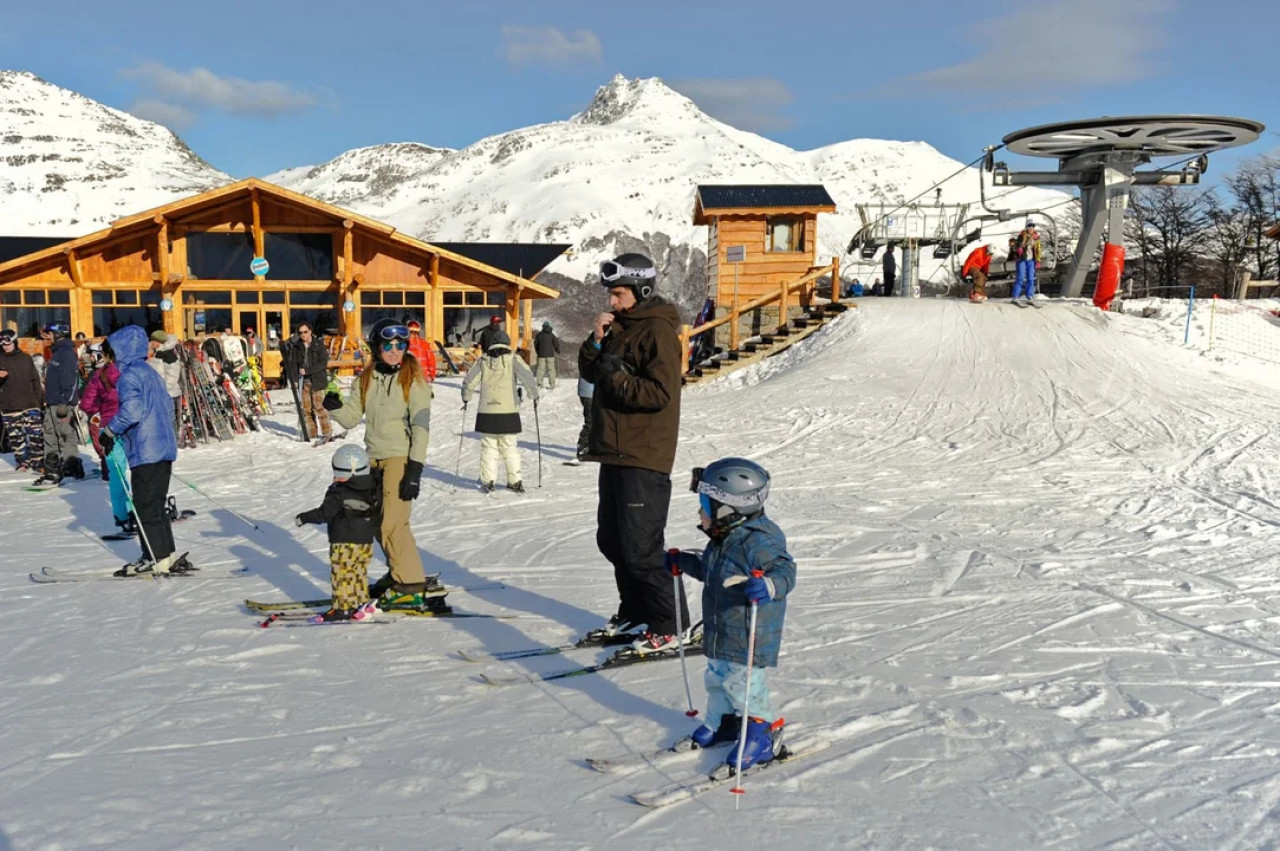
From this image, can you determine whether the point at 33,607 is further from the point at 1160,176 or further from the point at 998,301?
the point at 1160,176

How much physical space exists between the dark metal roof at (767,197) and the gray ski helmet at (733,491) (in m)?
19.5

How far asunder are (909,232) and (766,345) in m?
12.6

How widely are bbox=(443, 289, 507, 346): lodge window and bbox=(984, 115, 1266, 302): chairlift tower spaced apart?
13.4 m

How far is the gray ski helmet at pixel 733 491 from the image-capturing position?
344 centimetres

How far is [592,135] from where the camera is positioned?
80.8 meters

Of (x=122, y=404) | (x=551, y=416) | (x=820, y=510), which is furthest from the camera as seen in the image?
(x=551, y=416)

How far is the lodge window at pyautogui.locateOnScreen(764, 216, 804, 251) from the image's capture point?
74.1ft

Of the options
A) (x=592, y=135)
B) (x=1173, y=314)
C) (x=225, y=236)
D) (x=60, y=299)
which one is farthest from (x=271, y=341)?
(x=592, y=135)

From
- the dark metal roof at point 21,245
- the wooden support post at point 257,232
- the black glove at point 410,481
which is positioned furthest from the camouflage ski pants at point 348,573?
the dark metal roof at point 21,245

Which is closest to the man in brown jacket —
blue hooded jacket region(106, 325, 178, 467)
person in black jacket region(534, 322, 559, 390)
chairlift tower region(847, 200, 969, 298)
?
blue hooded jacket region(106, 325, 178, 467)

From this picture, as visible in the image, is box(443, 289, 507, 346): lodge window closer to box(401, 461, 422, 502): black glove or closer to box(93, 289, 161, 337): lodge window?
box(93, 289, 161, 337): lodge window

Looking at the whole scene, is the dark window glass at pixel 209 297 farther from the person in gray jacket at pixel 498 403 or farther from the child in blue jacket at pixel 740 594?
the child in blue jacket at pixel 740 594

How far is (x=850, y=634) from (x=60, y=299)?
2451 centimetres

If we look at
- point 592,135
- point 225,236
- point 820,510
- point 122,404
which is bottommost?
point 820,510
